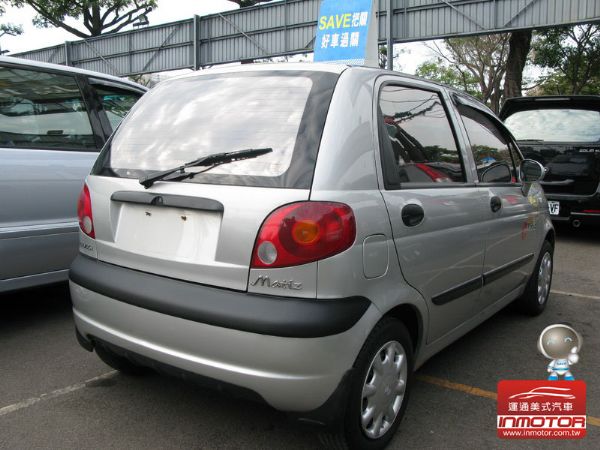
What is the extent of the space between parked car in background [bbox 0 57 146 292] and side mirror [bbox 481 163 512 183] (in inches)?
105

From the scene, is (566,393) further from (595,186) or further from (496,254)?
(595,186)

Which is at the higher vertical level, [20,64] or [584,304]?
[20,64]

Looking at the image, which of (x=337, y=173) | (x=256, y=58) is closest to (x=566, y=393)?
(x=337, y=173)

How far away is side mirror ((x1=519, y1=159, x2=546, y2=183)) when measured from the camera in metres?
3.62

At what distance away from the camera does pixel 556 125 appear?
24.8ft

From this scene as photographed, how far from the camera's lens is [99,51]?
2077cm

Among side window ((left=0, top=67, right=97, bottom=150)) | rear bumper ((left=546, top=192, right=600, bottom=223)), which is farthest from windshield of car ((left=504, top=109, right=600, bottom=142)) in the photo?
side window ((left=0, top=67, right=97, bottom=150))

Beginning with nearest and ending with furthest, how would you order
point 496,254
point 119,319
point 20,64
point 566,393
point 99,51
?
point 119,319 → point 566,393 → point 496,254 → point 20,64 → point 99,51

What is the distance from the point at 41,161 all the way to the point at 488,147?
2887 millimetres

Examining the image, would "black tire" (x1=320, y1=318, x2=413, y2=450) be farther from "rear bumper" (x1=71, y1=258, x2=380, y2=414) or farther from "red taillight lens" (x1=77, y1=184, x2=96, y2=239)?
"red taillight lens" (x1=77, y1=184, x2=96, y2=239)

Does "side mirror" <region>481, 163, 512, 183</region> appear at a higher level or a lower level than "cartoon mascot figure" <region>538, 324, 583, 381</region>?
higher

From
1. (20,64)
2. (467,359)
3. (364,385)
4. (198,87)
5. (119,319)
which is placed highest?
(20,64)

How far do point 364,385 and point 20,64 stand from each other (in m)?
3.18

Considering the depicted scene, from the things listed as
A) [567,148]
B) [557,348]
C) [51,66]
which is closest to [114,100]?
[51,66]
